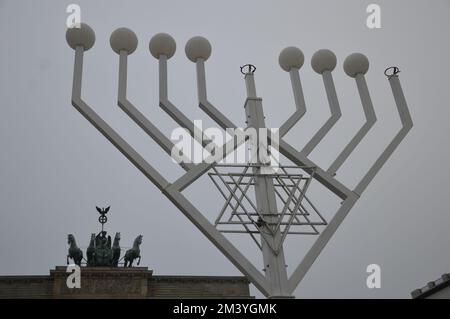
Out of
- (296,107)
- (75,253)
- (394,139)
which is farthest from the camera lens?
(75,253)

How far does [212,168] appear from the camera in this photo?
12.2 ft

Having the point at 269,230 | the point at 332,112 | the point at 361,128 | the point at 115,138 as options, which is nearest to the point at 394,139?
the point at 361,128

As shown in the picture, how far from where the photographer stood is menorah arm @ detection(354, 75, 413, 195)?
4.02 meters

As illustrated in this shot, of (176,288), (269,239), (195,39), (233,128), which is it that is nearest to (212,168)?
(233,128)

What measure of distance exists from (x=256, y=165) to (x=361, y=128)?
114cm

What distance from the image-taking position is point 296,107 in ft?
14.5

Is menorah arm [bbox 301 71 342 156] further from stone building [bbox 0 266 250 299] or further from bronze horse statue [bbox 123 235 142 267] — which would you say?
bronze horse statue [bbox 123 235 142 267]

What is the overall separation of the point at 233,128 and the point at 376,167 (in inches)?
50.3

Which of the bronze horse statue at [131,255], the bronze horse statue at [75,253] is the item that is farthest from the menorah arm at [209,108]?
the bronze horse statue at [75,253]

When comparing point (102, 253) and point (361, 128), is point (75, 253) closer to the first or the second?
point (102, 253)

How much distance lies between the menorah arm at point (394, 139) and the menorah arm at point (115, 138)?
1.65 m

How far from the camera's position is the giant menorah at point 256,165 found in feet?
11.3
